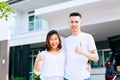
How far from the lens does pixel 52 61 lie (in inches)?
119

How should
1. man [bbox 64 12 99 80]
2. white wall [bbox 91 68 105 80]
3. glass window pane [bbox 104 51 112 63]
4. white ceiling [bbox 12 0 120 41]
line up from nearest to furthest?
1. man [bbox 64 12 99 80]
2. white ceiling [bbox 12 0 120 41]
3. white wall [bbox 91 68 105 80]
4. glass window pane [bbox 104 51 112 63]

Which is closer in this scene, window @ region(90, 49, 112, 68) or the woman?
the woman

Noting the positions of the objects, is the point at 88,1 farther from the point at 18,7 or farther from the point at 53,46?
the point at 18,7

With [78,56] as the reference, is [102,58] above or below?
above

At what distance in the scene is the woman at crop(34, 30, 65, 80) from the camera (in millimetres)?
2994

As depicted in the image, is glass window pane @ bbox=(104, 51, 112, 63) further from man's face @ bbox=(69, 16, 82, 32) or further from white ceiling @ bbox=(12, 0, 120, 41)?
man's face @ bbox=(69, 16, 82, 32)

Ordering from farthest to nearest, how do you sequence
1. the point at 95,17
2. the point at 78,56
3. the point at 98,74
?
the point at 98,74, the point at 95,17, the point at 78,56

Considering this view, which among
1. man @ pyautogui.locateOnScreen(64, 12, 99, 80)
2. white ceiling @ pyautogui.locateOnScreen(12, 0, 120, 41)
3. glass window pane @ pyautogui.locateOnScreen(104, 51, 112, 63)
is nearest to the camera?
man @ pyautogui.locateOnScreen(64, 12, 99, 80)

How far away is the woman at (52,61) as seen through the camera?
2.99m

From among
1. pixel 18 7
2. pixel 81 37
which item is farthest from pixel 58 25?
pixel 81 37

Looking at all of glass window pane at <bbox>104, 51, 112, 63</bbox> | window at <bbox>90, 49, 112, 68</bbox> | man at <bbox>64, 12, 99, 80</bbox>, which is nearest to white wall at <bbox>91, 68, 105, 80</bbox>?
window at <bbox>90, 49, 112, 68</bbox>

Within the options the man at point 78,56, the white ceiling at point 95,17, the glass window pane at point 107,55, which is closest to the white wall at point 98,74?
the glass window pane at point 107,55

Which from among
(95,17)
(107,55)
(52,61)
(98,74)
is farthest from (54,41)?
(107,55)

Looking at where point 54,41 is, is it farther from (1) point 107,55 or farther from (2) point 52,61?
(1) point 107,55
